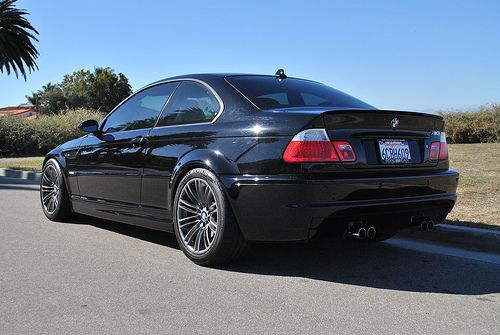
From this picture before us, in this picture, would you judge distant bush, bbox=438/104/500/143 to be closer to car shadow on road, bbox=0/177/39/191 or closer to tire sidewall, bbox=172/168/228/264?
car shadow on road, bbox=0/177/39/191

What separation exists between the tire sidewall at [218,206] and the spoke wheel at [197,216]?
30mm

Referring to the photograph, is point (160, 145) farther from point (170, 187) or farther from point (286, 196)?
point (286, 196)

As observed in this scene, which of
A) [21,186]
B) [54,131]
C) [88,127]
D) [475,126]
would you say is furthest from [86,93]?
[88,127]

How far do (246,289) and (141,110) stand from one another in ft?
7.65

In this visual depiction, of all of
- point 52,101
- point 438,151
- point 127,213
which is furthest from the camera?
point 52,101

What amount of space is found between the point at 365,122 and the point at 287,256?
4.79 feet

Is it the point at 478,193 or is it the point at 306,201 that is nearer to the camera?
the point at 306,201

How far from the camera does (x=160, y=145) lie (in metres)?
4.59

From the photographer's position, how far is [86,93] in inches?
2689

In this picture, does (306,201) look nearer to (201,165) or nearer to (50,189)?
(201,165)

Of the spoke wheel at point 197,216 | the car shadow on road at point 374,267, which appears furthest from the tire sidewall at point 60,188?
the car shadow on road at point 374,267

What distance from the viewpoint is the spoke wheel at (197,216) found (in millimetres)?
4094

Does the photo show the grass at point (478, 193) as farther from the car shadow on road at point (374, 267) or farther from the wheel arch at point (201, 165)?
the wheel arch at point (201, 165)

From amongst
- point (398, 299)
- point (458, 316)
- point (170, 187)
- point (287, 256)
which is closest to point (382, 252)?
point (287, 256)
